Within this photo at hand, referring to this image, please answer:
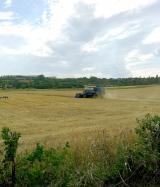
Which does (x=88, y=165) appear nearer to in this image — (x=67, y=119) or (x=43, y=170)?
(x=43, y=170)

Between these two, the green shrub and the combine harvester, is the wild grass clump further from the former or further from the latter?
the combine harvester

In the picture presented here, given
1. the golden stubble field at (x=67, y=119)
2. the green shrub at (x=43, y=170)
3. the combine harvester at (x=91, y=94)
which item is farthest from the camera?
the combine harvester at (x=91, y=94)

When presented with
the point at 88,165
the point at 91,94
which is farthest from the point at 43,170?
the point at 91,94

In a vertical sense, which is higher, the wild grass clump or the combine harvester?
the wild grass clump

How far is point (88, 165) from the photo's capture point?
20.5 feet

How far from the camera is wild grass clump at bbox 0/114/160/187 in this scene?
229 inches

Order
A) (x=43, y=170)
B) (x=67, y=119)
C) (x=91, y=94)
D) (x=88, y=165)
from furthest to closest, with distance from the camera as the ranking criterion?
(x=91, y=94)
(x=67, y=119)
(x=88, y=165)
(x=43, y=170)

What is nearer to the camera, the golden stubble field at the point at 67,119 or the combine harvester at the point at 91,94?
the golden stubble field at the point at 67,119

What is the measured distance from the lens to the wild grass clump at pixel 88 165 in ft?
19.1

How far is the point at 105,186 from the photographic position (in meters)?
5.99

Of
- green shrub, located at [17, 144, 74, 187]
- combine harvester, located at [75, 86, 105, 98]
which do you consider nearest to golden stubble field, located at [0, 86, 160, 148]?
green shrub, located at [17, 144, 74, 187]

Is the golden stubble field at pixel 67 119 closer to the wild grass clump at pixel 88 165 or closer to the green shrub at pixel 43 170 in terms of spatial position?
the wild grass clump at pixel 88 165

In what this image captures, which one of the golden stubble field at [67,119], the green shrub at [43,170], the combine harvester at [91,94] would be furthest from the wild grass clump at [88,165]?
the combine harvester at [91,94]

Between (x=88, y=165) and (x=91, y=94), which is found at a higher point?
(x=88, y=165)
